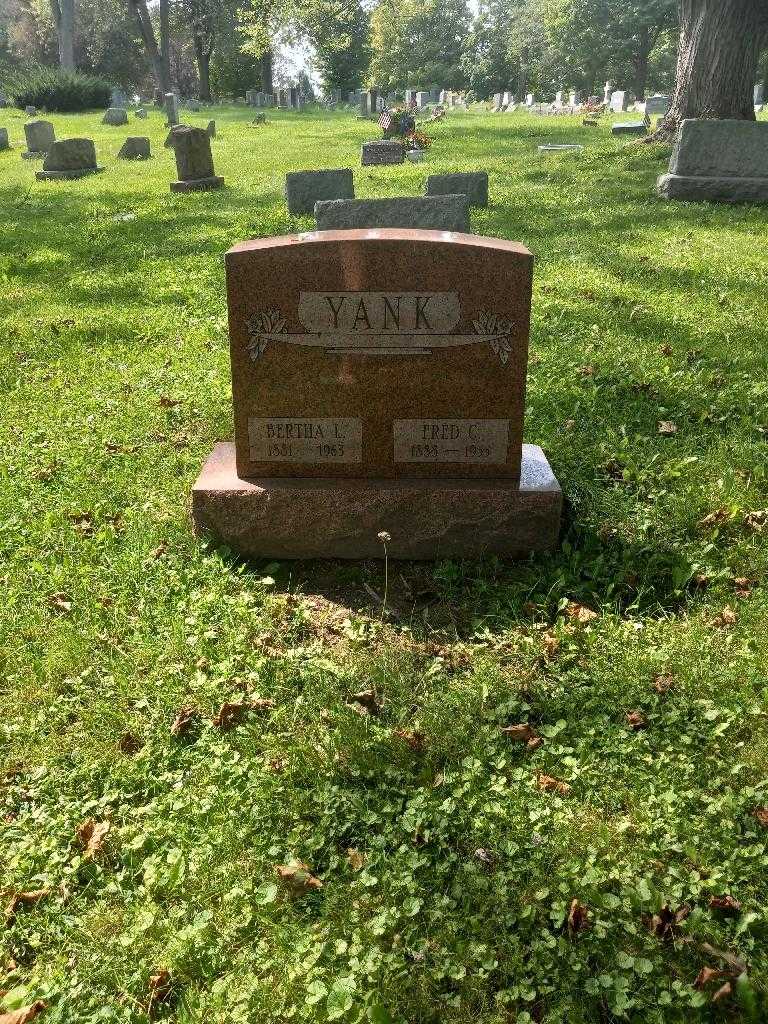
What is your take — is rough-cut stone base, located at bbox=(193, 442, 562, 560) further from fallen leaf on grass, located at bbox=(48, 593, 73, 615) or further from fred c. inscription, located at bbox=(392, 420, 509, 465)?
fallen leaf on grass, located at bbox=(48, 593, 73, 615)

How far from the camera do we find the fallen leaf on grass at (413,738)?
3031 mm

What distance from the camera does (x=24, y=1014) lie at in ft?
7.34

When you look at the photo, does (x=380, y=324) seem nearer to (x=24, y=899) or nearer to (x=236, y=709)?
(x=236, y=709)

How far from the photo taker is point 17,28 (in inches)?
2228

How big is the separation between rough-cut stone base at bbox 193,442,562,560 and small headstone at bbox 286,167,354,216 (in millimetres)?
8578

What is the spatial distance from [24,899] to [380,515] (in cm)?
221

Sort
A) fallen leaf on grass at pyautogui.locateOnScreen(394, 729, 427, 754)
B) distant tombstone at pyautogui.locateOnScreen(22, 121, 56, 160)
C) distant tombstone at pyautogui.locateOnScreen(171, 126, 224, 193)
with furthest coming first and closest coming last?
1. distant tombstone at pyautogui.locateOnScreen(22, 121, 56, 160)
2. distant tombstone at pyautogui.locateOnScreen(171, 126, 224, 193)
3. fallen leaf on grass at pyautogui.locateOnScreen(394, 729, 427, 754)

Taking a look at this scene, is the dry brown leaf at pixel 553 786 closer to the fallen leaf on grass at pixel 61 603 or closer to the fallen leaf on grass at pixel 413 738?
the fallen leaf on grass at pixel 413 738

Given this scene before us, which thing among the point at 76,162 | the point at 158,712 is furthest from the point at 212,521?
the point at 76,162

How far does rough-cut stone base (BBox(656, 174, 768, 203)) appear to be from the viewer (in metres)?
11.8

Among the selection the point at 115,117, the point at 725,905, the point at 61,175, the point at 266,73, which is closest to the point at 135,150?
the point at 61,175

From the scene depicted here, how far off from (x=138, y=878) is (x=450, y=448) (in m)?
2.34

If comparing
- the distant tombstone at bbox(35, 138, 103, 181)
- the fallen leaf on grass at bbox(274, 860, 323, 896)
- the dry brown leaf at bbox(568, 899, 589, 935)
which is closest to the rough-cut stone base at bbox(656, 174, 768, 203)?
the dry brown leaf at bbox(568, 899, 589, 935)

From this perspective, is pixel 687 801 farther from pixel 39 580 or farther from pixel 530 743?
pixel 39 580
